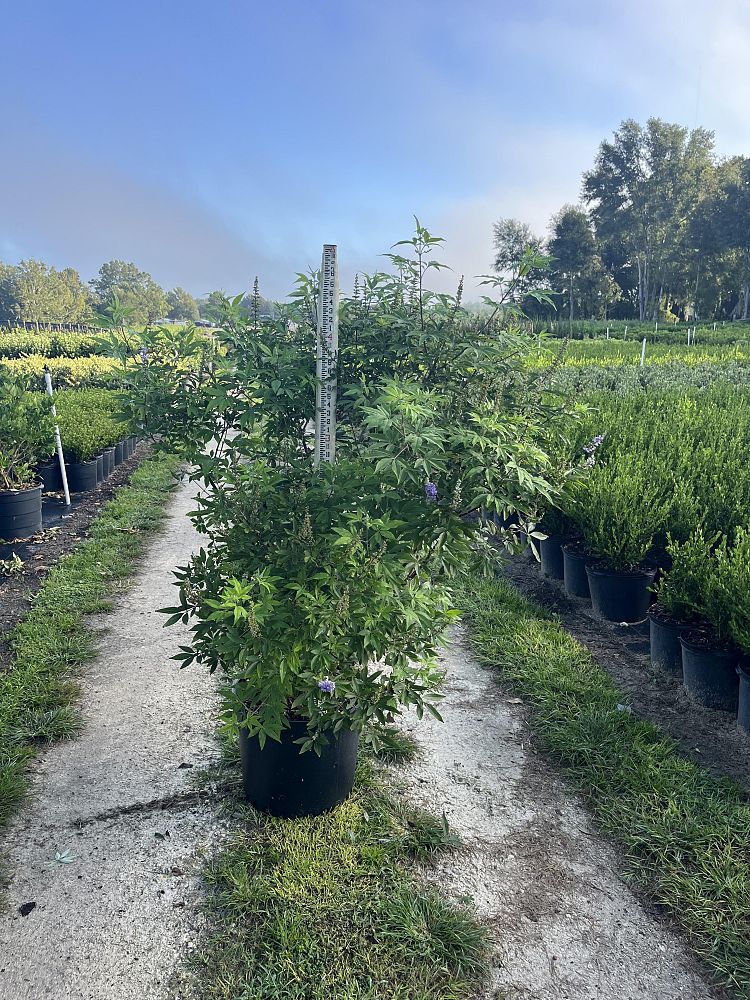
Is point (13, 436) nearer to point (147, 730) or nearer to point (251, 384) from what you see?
point (147, 730)

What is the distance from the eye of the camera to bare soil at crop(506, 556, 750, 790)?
3.38m

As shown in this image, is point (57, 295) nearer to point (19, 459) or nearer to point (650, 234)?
point (650, 234)

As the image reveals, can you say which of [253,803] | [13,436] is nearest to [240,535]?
[253,803]

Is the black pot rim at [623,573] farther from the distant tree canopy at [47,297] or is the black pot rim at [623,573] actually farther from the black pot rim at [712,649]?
the distant tree canopy at [47,297]

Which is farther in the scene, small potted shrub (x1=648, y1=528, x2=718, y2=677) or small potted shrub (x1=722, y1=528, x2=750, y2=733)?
small potted shrub (x1=648, y1=528, x2=718, y2=677)

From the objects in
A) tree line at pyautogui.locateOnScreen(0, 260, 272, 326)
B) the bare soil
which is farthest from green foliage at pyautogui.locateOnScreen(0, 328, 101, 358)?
the bare soil

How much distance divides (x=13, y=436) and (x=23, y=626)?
8.67ft

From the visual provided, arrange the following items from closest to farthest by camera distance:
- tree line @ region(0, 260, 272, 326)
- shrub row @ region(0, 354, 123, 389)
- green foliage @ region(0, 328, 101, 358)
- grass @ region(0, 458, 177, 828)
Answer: grass @ region(0, 458, 177, 828) → shrub row @ region(0, 354, 123, 389) → green foliage @ region(0, 328, 101, 358) → tree line @ region(0, 260, 272, 326)

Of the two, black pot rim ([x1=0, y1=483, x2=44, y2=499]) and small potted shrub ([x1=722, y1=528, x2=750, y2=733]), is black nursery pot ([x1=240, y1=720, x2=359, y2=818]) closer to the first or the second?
small potted shrub ([x1=722, y1=528, x2=750, y2=733])

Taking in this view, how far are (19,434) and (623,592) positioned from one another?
5.53m

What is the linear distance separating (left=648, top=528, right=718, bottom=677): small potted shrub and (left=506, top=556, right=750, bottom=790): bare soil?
129 mm

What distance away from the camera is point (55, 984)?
6.89ft

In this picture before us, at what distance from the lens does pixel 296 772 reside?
8.81 feet

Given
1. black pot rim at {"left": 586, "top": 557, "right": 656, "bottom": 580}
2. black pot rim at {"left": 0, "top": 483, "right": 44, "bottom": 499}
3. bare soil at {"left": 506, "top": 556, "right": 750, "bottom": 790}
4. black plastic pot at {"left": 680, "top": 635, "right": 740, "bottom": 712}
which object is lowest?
bare soil at {"left": 506, "top": 556, "right": 750, "bottom": 790}
